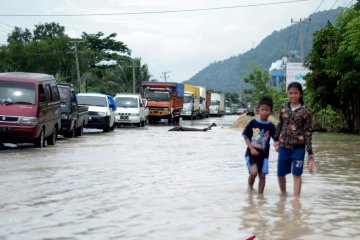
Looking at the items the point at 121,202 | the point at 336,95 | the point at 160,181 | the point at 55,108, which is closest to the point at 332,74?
the point at 336,95

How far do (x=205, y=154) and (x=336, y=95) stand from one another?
54.8ft

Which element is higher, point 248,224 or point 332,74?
point 332,74

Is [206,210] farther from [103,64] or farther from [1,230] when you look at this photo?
[103,64]

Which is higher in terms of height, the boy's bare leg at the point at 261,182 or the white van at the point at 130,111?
the white van at the point at 130,111

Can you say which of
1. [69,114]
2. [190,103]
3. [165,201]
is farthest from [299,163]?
[190,103]

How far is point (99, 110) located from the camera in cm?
3177

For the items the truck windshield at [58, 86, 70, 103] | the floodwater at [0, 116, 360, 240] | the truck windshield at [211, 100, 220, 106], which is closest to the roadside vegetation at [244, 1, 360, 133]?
the truck windshield at [58, 86, 70, 103]

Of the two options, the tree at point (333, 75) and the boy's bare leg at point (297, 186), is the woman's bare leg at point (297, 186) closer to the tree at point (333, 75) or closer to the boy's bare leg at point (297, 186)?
the boy's bare leg at point (297, 186)

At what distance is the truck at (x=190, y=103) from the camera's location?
60.7 metres

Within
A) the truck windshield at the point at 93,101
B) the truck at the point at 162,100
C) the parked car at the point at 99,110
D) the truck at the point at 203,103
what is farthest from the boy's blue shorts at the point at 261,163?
the truck at the point at 203,103

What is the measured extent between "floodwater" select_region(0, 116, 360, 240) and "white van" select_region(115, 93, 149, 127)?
72.9 feet

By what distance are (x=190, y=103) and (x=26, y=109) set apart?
138 feet

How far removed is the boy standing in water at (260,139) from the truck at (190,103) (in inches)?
1961

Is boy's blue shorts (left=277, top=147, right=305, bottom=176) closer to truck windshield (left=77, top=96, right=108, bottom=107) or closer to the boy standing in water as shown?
the boy standing in water
